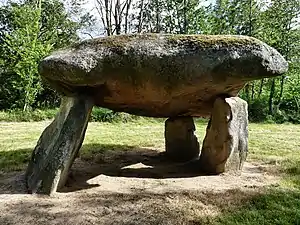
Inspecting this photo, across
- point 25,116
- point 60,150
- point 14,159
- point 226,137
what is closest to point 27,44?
point 25,116

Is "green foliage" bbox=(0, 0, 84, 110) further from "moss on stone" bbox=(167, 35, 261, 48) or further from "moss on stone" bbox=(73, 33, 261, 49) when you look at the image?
"moss on stone" bbox=(167, 35, 261, 48)

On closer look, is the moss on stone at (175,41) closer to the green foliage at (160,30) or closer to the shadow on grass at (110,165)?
the shadow on grass at (110,165)

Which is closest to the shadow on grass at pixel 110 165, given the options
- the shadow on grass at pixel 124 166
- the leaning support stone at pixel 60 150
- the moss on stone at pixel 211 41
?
the shadow on grass at pixel 124 166

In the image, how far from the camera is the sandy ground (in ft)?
12.5

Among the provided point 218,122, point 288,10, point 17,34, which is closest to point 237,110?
point 218,122

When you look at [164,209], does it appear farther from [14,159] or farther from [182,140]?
[14,159]

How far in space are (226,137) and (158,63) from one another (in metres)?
1.76

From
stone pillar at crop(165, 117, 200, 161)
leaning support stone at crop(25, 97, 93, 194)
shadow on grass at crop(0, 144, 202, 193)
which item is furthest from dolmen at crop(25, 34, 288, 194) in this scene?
stone pillar at crop(165, 117, 200, 161)

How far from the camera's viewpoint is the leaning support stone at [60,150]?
15.4 ft

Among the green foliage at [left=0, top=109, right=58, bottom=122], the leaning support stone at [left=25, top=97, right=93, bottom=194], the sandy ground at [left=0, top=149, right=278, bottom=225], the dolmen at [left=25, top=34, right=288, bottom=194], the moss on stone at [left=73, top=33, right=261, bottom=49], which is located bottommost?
the green foliage at [left=0, top=109, right=58, bottom=122]

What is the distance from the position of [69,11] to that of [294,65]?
1525 centimetres

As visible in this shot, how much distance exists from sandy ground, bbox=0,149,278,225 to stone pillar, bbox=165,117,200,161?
90 cm

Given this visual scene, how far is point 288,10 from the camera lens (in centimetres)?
1942

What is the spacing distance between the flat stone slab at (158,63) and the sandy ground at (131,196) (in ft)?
4.77
